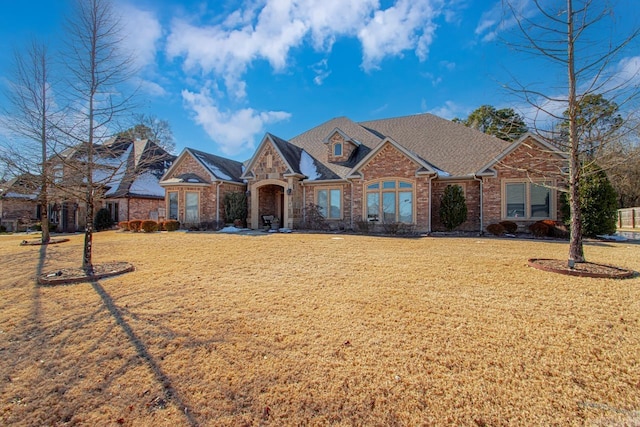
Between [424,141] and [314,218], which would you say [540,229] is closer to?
[424,141]

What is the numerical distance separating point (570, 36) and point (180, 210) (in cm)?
1995

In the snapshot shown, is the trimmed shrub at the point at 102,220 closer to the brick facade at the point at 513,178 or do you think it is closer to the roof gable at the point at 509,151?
the roof gable at the point at 509,151

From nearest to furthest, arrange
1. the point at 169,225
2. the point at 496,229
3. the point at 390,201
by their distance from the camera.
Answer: the point at 496,229 < the point at 390,201 < the point at 169,225

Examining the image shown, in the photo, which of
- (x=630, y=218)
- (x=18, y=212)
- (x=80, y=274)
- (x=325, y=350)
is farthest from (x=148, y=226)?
(x=630, y=218)

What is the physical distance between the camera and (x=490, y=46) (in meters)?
8.07

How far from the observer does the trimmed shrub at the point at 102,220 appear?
856 inches

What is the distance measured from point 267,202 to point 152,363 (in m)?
17.8

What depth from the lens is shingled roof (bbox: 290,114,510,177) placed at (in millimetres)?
16594

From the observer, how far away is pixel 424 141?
1922 cm

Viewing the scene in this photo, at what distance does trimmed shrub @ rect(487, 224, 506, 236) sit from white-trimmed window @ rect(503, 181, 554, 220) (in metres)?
1.22

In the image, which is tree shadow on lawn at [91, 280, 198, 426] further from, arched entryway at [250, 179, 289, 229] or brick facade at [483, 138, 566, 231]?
brick facade at [483, 138, 566, 231]

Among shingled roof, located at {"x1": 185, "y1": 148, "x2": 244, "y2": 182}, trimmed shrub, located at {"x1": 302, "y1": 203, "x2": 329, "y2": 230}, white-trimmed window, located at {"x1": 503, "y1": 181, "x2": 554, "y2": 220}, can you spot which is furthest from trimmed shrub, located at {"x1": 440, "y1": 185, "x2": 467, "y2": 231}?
shingled roof, located at {"x1": 185, "y1": 148, "x2": 244, "y2": 182}

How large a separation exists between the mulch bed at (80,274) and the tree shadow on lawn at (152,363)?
1.91 metres

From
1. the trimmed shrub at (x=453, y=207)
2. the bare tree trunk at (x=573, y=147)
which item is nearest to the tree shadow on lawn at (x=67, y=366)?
the bare tree trunk at (x=573, y=147)
